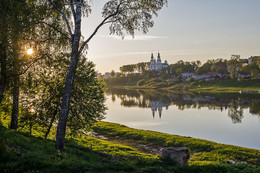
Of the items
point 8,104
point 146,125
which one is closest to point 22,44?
point 8,104

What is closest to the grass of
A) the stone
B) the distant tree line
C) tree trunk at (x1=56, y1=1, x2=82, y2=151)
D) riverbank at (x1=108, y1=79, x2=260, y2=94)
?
the stone

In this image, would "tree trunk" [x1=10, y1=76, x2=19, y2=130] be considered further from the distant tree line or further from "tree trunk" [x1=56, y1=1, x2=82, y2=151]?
the distant tree line

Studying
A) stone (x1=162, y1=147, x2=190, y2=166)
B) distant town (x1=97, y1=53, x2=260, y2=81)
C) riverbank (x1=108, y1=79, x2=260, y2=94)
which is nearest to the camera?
stone (x1=162, y1=147, x2=190, y2=166)

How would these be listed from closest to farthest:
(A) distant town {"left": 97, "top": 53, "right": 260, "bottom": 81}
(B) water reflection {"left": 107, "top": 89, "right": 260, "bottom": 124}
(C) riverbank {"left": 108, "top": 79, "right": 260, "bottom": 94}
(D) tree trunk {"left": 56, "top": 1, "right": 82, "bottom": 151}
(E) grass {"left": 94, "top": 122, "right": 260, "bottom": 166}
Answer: (D) tree trunk {"left": 56, "top": 1, "right": 82, "bottom": 151}
(E) grass {"left": 94, "top": 122, "right": 260, "bottom": 166}
(B) water reflection {"left": 107, "top": 89, "right": 260, "bottom": 124}
(C) riverbank {"left": 108, "top": 79, "right": 260, "bottom": 94}
(A) distant town {"left": 97, "top": 53, "right": 260, "bottom": 81}

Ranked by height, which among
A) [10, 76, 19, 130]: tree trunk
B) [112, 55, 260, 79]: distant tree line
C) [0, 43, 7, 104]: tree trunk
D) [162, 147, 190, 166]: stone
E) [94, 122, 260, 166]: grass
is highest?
[112, 55, 260, 79]: distant tree line

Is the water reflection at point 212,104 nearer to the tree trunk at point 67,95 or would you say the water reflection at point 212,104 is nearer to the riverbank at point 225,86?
the riverbank at point 225,86

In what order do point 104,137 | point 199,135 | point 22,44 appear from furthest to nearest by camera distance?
point 199,135 → point 104,137 → point 22,44

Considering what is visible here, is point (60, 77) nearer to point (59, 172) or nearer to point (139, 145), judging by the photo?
point (59, 172)

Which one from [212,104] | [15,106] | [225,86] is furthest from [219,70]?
[15,106]

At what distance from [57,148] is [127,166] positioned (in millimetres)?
4442

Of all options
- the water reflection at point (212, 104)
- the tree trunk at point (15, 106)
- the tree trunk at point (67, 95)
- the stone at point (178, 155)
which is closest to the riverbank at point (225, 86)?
the water reflection at point (212, 104)

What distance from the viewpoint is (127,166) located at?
734 centimetres

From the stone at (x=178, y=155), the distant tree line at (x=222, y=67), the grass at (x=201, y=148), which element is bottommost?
the grass at (x=201, y=148)

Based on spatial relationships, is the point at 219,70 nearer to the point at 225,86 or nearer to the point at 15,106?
the point at 225,86
